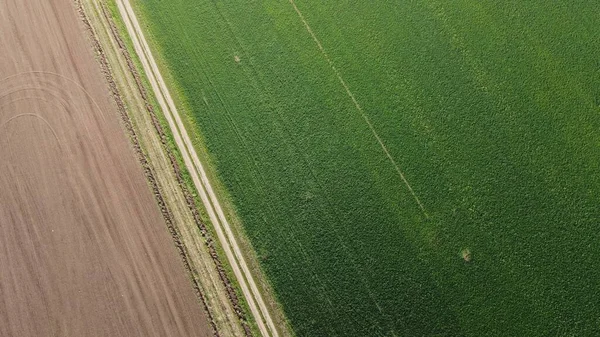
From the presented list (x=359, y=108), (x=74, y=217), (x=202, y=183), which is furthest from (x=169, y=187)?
(x=359, y=108)

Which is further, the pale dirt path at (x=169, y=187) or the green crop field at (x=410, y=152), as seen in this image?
the pale dirt path at (x=169, y=187)

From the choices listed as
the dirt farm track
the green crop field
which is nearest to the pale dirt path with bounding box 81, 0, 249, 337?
the dirt farm track

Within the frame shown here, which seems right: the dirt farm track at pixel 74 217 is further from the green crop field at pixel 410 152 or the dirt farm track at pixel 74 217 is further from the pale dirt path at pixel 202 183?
the green crop field at pixel 410 152

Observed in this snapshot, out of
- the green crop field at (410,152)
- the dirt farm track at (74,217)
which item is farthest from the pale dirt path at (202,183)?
the dirt farm track at (74,217)

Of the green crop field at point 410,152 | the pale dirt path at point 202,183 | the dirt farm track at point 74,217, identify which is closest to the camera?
the green crop field at point 410,152

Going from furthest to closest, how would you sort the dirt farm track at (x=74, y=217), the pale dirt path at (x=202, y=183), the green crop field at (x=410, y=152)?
the dirt farm track at (x=74, y=217) → the pale dirt path at (x=202, y=183) → the green crop field at (x=410, y=152)

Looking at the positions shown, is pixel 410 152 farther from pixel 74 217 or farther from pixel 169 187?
pixel 74 217
